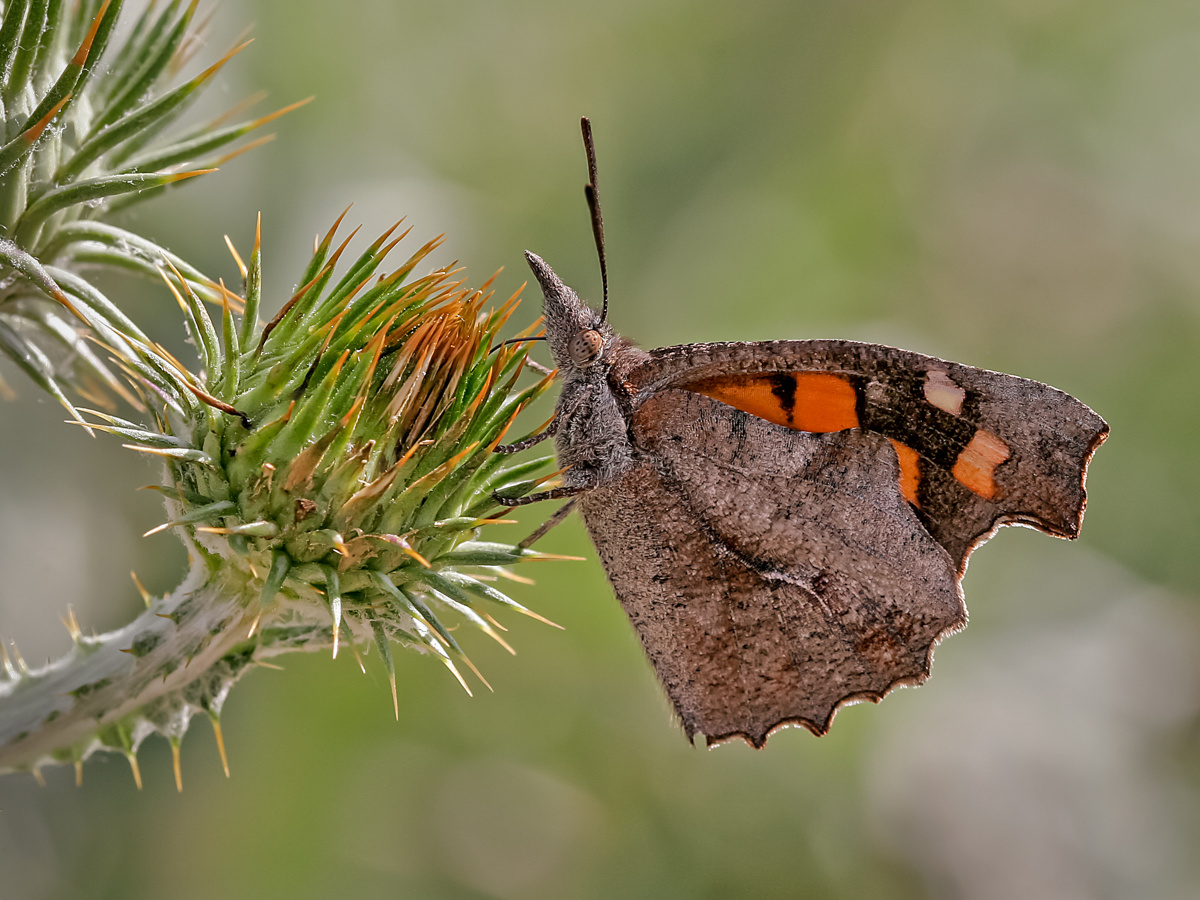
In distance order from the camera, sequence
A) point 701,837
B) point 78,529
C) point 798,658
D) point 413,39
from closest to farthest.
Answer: point 798,658 → point 78,529 → point 701,837 → point 413,39

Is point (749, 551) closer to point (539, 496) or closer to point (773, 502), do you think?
point (773, 502)

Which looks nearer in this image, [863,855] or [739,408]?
[739,408]

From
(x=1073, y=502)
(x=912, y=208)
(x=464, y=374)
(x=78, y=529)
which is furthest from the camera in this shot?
(x=912, y=208)

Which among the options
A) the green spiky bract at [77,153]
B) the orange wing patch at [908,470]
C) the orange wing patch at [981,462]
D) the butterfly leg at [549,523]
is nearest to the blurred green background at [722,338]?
the green spiky bract at [77,153]

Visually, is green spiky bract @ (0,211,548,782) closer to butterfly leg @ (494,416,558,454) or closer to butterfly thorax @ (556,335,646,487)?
butterfly leg @ (494,416,558,454)

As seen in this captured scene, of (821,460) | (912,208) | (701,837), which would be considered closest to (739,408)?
(821,460)

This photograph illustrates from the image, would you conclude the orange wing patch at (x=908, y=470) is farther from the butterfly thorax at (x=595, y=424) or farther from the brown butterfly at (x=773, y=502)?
the butterfly thorax at (x=595, y=424)

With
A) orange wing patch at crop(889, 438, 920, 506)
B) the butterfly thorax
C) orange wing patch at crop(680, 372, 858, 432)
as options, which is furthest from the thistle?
orange wing patch at crop(889, 438, 920, 506)

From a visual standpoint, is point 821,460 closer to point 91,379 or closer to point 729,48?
point 91,379
